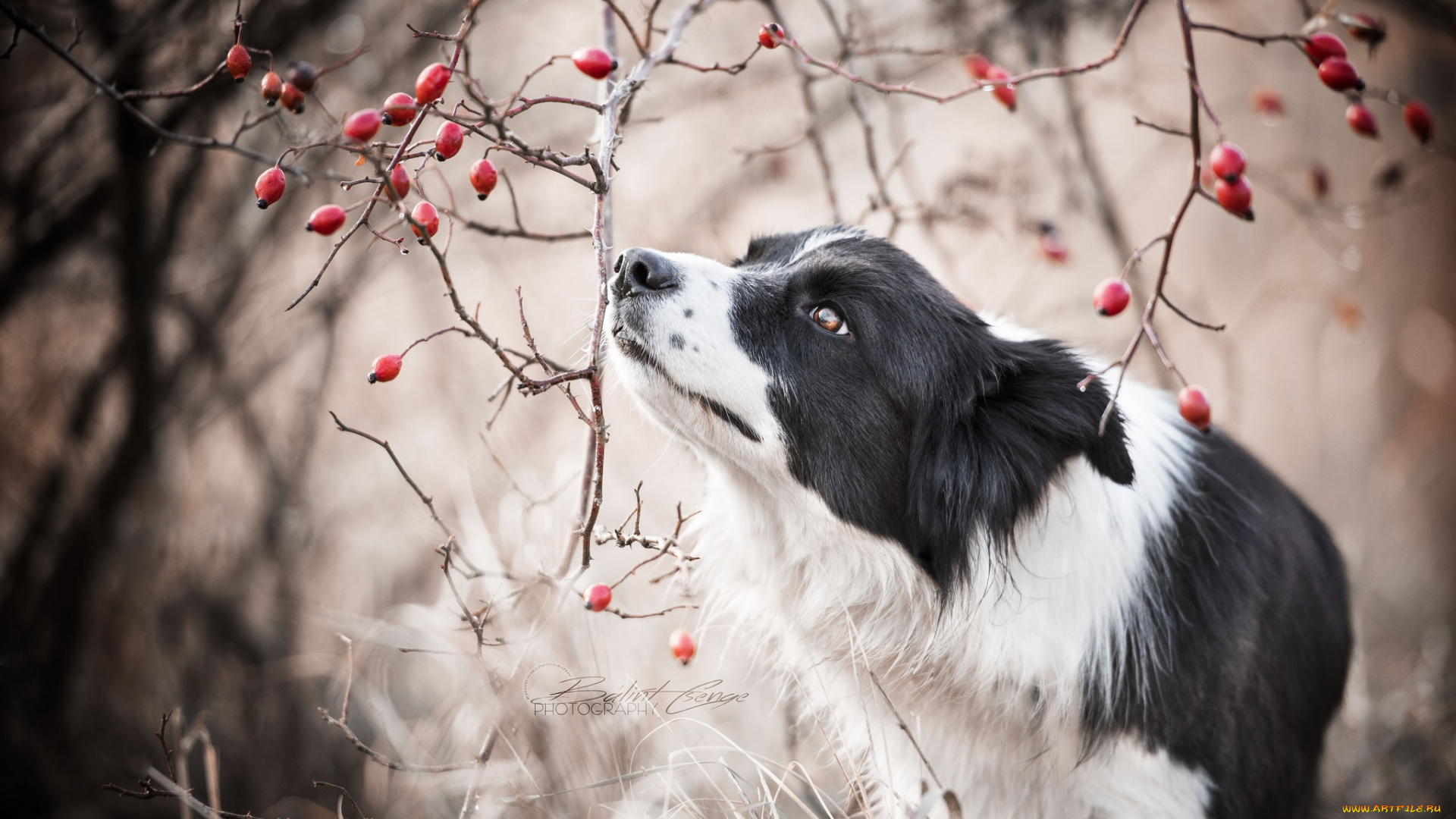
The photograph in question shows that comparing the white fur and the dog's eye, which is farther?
the dog's eye

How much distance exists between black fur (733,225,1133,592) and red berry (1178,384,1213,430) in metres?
0.61

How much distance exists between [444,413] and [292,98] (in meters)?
3.82

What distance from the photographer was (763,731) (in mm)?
3939

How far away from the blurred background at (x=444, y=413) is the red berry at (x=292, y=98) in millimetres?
445

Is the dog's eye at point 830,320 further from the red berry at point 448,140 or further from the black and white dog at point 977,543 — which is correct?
the red berry at point 448,140

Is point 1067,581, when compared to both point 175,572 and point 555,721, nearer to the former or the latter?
point 555,721

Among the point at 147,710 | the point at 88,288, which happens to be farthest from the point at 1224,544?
the point at 88,288

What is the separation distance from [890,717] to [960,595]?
1.61ft

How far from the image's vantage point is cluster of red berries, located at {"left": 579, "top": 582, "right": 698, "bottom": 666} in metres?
2.11

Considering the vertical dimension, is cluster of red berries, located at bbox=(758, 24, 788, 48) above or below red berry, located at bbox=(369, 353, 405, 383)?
above

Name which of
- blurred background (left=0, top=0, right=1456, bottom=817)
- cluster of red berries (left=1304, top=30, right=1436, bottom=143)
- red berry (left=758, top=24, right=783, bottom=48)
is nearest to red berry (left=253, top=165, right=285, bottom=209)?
blurred background (left=0, top=0, right=1456, bottom=817)

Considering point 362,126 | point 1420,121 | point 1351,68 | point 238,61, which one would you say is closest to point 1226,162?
point 1351,68

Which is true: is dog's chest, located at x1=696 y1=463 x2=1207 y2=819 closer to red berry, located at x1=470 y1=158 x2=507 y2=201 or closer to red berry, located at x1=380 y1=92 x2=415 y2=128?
red berry, located at x1=470 y1=158 x2=507 y2=201

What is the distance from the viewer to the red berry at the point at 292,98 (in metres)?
1.75
